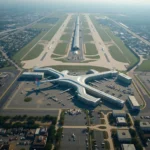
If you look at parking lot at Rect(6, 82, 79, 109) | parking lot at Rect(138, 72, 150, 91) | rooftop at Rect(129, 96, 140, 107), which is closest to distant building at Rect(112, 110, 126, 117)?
rooftop at Rect(129, 96, 140, 107)

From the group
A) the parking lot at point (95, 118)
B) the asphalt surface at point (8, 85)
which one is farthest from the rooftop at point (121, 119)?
the asphalt surface at point (8, 85)

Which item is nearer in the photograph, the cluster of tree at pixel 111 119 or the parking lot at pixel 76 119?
the parking lot at pixel 76 119

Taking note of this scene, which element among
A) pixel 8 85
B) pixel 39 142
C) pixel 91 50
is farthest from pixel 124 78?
pixel 91 50

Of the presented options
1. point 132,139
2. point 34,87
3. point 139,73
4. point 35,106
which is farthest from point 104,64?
point 132,139

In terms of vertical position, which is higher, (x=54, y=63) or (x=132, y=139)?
(x=132, y=139)

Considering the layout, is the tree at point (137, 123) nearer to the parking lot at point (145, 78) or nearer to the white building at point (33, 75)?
the parking lot at point (145, 78)

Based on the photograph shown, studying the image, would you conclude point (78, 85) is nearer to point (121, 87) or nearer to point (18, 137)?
point (121, 87)

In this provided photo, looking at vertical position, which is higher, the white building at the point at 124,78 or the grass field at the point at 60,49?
the white building at the point at 124,78
